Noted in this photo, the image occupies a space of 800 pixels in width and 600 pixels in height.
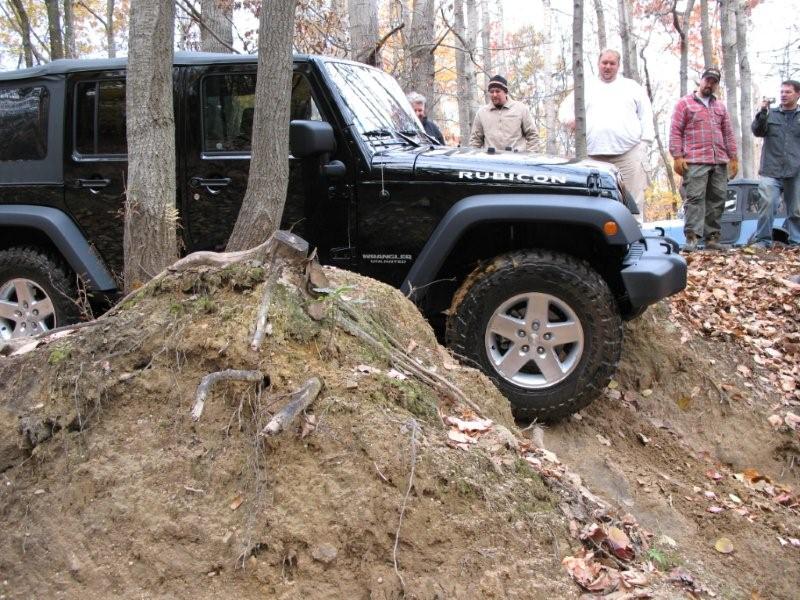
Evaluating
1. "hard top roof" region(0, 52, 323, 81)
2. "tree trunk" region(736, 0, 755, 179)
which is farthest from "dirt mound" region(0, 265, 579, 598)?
"tree trunk" region(736, 0, 755, 179)

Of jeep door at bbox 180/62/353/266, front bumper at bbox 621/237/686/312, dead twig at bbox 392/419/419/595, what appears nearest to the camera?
dead twig at bbox 392/419/419/595

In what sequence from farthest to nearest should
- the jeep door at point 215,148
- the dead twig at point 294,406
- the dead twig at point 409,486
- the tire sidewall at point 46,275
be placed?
the tire sidewall at point 46,275 → the jeep door at point 215,148 → the dead twig at point 294,406 → the dead twig at point 409,486

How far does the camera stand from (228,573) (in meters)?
2.66

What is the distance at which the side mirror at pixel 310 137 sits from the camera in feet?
14.6

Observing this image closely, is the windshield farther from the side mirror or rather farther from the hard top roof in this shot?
the side mirror

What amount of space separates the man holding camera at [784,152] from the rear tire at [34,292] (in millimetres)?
7851

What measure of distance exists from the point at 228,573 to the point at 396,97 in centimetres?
391

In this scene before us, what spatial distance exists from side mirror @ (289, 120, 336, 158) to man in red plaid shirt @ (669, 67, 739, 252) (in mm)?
5214

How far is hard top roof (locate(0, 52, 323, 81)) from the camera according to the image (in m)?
5.05

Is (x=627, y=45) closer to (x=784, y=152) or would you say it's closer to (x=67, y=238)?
(x=784, y=152)

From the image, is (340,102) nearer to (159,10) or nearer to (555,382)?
(159,10)

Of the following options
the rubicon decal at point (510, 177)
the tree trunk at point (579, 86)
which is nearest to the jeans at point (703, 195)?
the tree trunk at point (579, 86)

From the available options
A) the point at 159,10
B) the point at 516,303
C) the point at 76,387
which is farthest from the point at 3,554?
the point at 159,10

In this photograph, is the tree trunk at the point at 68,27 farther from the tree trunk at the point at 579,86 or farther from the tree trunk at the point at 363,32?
the tree trunk at the point at 579,86
